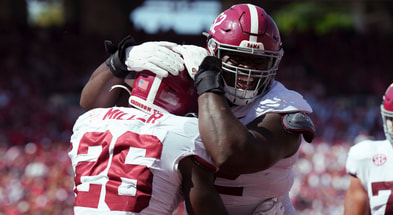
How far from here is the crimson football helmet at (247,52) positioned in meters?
2.43

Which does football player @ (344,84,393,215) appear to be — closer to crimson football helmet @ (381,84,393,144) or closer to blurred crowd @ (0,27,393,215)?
crimson football helmet @ (381,84,393,144)

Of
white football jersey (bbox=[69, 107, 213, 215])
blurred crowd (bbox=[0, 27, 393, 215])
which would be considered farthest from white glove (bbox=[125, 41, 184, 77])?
blurred crowd (bbox=[0, 27, 393, 215])

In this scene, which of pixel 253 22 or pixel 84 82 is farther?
pixel 84 82

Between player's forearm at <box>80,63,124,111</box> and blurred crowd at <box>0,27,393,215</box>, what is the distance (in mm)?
5106

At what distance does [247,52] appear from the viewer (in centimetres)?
244

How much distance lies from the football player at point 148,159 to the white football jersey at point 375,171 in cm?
94

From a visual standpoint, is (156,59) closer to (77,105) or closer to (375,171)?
(375,171)

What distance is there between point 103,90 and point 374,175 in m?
1.36

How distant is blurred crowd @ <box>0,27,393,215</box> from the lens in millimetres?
8141

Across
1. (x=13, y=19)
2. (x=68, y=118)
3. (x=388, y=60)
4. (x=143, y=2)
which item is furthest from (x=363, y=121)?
(x=13, y=19)

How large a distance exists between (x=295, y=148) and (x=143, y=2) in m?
13.1

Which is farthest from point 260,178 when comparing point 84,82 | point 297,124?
point 84,82

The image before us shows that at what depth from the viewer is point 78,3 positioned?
554 inches

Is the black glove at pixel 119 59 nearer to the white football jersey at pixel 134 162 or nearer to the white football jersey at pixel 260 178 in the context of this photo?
the white football jersey at pixel 134 162
